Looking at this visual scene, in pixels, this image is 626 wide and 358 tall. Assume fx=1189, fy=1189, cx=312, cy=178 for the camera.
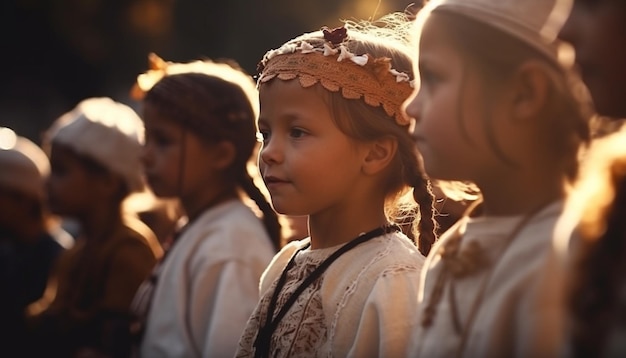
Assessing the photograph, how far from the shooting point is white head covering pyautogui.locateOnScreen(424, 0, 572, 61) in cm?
288

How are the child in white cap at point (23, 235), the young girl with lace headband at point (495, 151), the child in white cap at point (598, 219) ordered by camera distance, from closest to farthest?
the child in white cap at point (598, 219)
the young girl with lace headband at point (495, 151)
the child in white cap at point (23, 235)

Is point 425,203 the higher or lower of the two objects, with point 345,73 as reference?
lower

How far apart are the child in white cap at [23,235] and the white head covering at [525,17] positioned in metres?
5.31

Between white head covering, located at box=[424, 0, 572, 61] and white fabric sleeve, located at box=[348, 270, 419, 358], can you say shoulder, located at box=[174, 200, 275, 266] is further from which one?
white head covering, located at box=[424, 0, 572, 61]

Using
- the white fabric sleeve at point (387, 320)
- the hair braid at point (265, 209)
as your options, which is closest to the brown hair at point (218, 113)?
the hair braid at point (265, 209)

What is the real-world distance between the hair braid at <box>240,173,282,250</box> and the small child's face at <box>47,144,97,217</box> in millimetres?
1578

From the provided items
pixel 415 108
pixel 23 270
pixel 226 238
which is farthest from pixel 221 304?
pixel 23 270

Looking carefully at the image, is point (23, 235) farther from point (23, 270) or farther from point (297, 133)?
point (297, 133)

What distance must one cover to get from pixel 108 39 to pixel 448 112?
17219mm

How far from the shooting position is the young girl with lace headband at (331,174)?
3824 mm

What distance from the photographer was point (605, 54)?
2.48 meters

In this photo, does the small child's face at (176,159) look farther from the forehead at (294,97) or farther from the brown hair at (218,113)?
the forehead at (294,97)

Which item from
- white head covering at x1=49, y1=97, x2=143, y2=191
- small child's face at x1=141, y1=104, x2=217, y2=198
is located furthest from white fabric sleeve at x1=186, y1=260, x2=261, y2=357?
white head covering at x1=49, y1=97, x2=143, y2=191

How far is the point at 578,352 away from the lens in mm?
2301
